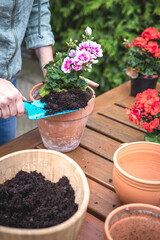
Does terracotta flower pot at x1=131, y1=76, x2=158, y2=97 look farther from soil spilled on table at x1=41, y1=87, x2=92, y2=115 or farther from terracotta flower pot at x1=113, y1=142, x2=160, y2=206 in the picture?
terracotta flower pot at x1=113, y1=142, x2=160, y2=206

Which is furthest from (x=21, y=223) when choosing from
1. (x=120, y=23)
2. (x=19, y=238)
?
(x=120, y=23)

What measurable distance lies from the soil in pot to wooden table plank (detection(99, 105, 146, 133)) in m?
0.79

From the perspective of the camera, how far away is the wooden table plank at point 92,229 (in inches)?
35.1

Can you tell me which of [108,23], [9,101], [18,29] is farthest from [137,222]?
[108,23]

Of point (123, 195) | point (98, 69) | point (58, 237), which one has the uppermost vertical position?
point (58, 237)

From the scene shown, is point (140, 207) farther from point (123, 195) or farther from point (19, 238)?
point (19, 238)

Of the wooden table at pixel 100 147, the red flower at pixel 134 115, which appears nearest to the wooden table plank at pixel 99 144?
the wooden table at pixel 100 147

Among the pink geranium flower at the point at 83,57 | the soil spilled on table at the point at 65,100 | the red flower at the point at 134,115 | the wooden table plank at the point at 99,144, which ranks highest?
the pink geranium flower at the point at 83,57

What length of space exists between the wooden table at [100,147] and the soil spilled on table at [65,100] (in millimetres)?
269

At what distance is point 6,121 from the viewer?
1.62m

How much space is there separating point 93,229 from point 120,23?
255 centimetres

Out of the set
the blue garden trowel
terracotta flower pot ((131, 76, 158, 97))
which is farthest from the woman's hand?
terracotta flower pot ((131, 76, 158, 97))

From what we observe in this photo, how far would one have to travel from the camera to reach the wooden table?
0.99 m

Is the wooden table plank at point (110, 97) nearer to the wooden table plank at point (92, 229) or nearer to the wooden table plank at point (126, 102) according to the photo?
the wooden table plank at point (126, 102)
